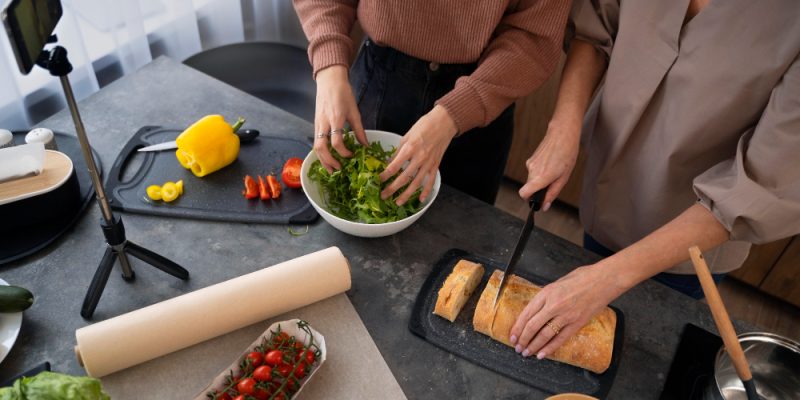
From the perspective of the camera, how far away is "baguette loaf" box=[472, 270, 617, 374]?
3.53 feet

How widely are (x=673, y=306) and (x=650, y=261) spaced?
181 mm

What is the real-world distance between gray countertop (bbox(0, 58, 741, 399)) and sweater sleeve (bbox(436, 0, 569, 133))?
244mm

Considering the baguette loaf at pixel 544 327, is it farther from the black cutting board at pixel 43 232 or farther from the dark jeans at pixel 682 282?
the black cutting board at pixel 43 232

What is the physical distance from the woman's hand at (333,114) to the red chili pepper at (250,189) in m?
0.20

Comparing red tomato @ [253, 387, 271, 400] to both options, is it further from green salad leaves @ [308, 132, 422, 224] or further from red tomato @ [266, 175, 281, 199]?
red tomato @ [266, 175, 281, 199]

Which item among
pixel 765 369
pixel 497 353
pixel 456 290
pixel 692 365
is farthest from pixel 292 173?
pixel 765 369

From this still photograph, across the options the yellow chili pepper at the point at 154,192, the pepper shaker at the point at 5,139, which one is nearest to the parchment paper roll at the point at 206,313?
the yellow chili pepper at the point at 154,192

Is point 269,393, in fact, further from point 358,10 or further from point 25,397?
point 358,10

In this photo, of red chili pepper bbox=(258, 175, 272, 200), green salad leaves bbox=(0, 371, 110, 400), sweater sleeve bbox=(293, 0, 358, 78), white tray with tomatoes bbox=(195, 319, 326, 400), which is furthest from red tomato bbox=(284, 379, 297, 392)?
sweater sleeve bbox=(293, 0, 358, 78)

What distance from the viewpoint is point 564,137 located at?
1.26m

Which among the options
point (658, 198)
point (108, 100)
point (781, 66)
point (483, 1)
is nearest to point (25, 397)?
point (108, 100)

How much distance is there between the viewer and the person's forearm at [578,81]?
131 cm

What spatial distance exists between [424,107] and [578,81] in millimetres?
397

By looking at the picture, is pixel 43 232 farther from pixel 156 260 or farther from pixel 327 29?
pixel 327 29
